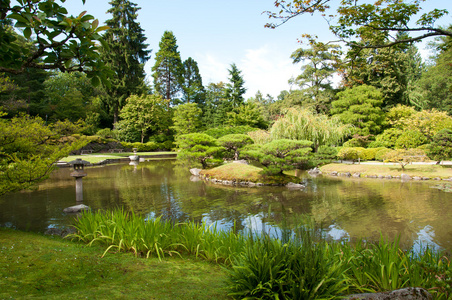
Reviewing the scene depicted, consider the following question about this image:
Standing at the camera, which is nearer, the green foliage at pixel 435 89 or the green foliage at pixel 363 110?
the green foliage at pixel 363 110

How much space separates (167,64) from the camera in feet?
122

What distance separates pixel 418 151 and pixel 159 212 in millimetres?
12605

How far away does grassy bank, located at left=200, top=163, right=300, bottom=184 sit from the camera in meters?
10.9

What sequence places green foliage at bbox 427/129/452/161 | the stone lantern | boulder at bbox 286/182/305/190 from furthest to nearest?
green foliage at bbox 427/129/452/161 → boulder at bbox 286/182/305/190 → the stone lantern

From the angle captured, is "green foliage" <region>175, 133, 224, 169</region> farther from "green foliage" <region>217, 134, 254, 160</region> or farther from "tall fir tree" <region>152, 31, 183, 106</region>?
"tall fir tree" <region>152, 31, 183, 106</region>

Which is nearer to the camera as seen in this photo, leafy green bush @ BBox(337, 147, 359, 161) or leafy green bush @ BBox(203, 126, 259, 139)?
leafy green bush @ BBox(337, 147, 359, 161)

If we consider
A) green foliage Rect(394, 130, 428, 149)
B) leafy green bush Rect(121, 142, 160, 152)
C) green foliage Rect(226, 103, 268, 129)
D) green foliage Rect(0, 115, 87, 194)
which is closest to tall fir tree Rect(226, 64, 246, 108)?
green foliage Rect(226, 103, 268, 129)

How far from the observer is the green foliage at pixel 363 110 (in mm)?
21609

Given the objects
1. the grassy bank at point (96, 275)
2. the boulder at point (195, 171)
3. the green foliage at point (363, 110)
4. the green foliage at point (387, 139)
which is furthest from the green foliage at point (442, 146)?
the grassy bank at point (96, 275)

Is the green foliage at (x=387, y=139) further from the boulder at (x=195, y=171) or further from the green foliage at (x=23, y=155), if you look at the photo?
the green foliage at (x=23, y=155)

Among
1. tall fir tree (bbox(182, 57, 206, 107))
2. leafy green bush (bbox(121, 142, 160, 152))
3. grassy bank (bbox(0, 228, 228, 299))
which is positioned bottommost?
grassy bank (bbox(0, 228, 228, 299))

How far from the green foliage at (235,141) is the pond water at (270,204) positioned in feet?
11.5

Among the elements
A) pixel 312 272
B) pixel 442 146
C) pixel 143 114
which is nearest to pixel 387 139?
pixel 442 146

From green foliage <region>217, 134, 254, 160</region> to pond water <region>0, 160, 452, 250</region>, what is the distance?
138 inches
